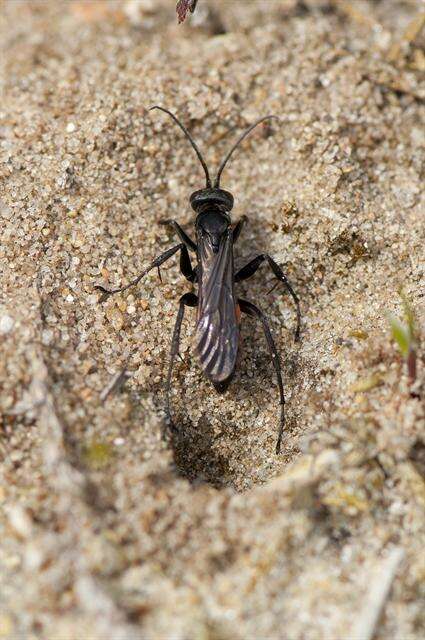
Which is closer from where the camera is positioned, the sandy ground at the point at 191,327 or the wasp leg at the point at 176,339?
the sandy ground at the point at 191,327

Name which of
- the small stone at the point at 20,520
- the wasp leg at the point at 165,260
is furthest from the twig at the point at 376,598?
the wasp leg at the point at 165,260

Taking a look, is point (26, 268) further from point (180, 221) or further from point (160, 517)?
point (160, 517)

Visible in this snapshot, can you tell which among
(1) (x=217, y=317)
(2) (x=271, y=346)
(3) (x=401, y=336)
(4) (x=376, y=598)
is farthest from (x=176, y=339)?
(4) (x=376, y=598)

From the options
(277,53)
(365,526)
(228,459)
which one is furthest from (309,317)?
(277,53)

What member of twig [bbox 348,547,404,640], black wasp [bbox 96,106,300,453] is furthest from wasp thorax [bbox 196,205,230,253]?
twig [bbox 348,547,404,640]

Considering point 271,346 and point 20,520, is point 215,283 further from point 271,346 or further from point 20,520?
point 20,520

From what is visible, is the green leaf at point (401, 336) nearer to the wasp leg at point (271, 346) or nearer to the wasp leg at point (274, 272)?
the wasp leg at point (271, 346)

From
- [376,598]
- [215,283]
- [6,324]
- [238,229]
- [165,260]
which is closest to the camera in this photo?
[376,598]
